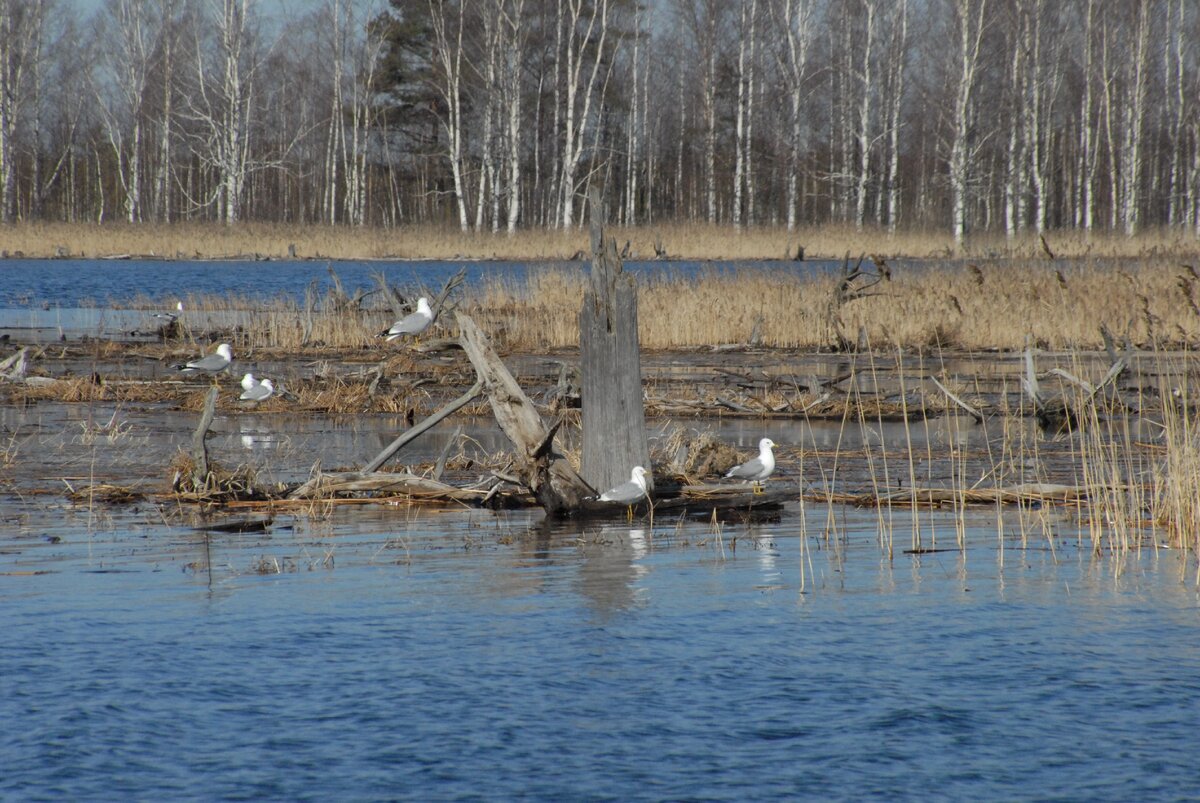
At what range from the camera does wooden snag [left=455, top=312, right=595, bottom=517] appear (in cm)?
826

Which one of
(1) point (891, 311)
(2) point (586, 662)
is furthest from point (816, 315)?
(2) point (586, 662)

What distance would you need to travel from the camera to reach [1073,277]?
2056 centimetres

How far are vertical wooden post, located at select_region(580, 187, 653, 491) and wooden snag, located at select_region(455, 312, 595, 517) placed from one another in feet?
0.78

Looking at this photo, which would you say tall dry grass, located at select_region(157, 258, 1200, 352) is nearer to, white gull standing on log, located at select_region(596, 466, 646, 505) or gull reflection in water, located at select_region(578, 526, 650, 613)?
white gull standing on log, located at select_region(596, 466, 646, 505)

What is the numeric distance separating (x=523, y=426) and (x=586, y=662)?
2598 mm

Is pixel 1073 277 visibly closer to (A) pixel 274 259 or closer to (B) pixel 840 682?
(B) pixel 840 682

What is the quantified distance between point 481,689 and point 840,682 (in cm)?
150

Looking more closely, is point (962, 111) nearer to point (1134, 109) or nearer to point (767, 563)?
point (1134, 109)

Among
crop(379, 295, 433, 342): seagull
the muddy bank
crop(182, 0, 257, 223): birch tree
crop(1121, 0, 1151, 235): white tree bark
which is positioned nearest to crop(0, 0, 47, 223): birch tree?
crop(182, 0, 257, 223): birch tree

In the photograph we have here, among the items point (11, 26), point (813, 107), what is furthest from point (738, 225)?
point (11, 26)

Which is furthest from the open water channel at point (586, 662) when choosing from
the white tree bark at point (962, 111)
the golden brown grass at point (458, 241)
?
the white tree bark at point (962, 111)

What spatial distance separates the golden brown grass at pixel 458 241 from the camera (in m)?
39.9

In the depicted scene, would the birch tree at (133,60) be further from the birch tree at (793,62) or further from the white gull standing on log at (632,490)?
the white gull standing on log at (632,490)

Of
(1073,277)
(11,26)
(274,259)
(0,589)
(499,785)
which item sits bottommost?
(499,785)
